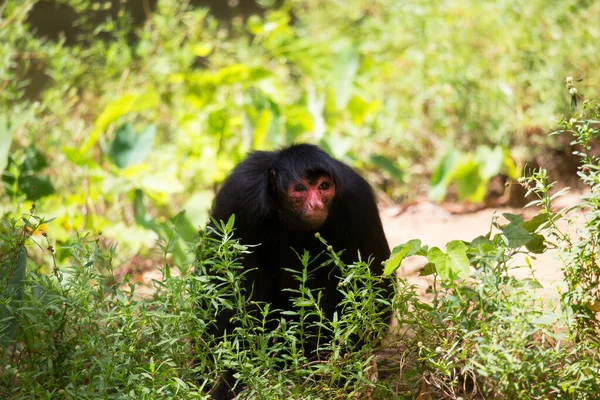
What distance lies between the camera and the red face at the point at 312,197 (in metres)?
4.12

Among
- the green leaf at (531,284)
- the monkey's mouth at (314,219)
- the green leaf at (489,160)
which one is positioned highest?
the green leaf at (531,284)

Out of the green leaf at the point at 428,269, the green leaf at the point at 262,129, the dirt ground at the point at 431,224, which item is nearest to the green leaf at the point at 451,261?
the green leaf at the point at 428,269

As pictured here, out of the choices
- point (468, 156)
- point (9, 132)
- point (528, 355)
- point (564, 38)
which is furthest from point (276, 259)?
point (564, 38)

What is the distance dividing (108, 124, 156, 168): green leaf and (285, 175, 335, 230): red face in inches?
114

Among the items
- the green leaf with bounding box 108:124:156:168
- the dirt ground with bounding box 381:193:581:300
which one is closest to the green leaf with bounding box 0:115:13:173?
the green leaf with bounding box 108:124:156:168

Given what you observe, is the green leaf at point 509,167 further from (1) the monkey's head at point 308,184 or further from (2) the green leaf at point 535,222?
(2) the green leaf at point 535,222

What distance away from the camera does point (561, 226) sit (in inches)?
231

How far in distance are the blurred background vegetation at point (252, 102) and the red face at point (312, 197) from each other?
215 cm

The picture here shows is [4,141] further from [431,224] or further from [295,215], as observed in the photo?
[431,224]

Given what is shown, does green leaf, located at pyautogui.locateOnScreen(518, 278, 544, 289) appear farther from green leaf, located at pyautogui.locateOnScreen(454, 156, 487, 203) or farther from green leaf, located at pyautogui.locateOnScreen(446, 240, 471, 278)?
green leaf, located at pyautogui.locateOnScreen(454, 156, 487, 203)

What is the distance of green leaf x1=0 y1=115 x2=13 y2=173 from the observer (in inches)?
245

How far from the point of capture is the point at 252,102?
773 cm

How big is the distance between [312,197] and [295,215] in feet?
0.62

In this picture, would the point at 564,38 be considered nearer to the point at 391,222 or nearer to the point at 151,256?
the point at 391,222
